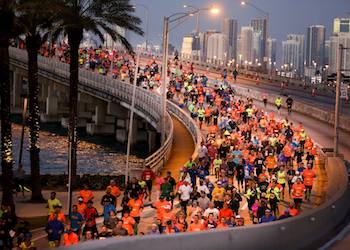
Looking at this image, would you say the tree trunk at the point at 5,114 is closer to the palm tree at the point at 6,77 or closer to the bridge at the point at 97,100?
the palm tree at the point at 6,77

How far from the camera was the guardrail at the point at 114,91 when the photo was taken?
38.7m

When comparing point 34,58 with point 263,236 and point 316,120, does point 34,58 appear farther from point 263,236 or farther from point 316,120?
point 316,120

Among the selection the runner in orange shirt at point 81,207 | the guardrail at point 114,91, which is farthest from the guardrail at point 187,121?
the runner in orange shirt at point 81,207

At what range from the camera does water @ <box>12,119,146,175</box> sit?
5950 centimetres

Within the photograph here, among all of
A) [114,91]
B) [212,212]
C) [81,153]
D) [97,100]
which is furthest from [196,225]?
[97,100]

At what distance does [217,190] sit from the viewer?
20609 millimetres

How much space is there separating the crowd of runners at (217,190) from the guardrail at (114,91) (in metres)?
2.86

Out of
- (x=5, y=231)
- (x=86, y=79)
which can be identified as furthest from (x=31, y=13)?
(x=86, y=79)

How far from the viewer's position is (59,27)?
31172 millimetres

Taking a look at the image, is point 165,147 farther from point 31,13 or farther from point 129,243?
point 129,243

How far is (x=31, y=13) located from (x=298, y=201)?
1207 cm

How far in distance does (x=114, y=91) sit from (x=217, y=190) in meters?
51.3

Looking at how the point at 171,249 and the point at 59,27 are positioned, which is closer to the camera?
the point at 171,249

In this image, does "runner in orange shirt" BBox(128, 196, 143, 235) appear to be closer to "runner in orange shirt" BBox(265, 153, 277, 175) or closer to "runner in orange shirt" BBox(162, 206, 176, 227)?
"runner in orange shirt" BBox(162, 206, 176, 227)
